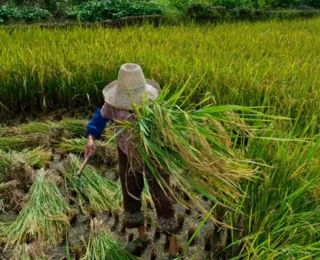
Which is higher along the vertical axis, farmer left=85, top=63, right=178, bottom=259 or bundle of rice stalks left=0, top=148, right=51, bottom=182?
farmer left=85, top=63, right=178, bottom=259

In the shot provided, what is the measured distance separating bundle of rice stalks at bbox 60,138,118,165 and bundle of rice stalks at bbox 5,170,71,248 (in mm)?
409

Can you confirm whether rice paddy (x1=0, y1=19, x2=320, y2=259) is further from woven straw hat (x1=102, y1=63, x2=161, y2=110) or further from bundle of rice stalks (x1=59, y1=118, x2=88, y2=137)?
woven straw hat (x1=102, y1=63, x2=161, y2=110)

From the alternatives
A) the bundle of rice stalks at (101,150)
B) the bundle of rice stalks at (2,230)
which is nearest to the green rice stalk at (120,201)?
the bundle of rice stalks at (101,150)

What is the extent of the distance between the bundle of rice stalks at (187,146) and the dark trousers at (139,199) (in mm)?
164

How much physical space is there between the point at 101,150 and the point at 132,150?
1101 millimetres

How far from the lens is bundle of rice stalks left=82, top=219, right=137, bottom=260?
5.95 ft

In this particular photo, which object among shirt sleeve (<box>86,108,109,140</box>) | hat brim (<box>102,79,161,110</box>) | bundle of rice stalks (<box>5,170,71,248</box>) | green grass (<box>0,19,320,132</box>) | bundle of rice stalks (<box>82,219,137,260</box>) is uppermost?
hat brim (<box>102,79,161,110</box>)

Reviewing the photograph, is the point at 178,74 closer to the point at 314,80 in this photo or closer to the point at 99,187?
the point at 314,80

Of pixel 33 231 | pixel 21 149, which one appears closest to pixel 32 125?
pixel 21 149

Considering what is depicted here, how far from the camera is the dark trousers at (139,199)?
68.6 inches

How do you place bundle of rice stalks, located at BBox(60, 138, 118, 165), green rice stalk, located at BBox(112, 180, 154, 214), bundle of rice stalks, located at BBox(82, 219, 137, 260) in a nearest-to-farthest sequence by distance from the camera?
bundle of rice stalks, located at BBox(82, 219, 137, 260) < green rice stalk, located at BBox(112, 180, 154, 214) < bundle of rice stalks, located at BBox(60, 138, 118, 165)

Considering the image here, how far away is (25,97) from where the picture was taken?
10.8ft

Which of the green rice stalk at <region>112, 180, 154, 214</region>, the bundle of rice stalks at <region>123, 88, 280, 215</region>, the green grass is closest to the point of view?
the bundle of rice stalks at <region>123, 88, 280, 215</region>

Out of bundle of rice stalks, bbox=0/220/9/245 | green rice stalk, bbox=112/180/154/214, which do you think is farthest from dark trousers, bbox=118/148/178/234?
bundle of rice stalks, bbox=0/220/9/245
